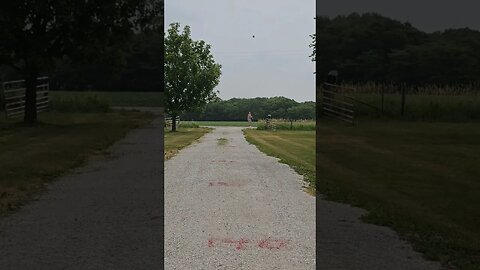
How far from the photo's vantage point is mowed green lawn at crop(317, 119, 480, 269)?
674 centimetres

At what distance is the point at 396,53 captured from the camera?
7.45 metres

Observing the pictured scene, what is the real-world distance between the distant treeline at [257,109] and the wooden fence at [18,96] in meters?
3.75

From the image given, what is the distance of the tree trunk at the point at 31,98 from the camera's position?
934cm

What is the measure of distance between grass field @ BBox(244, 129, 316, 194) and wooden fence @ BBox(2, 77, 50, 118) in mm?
3864

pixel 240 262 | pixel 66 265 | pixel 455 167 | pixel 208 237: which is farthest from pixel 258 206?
pixel 455 167

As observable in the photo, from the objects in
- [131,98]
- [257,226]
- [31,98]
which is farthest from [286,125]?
[31,98]

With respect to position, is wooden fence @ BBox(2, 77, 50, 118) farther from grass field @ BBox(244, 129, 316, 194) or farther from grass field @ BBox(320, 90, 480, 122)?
grass field @ BBox(320, 90, 480, 122)

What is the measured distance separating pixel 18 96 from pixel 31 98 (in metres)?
0.26

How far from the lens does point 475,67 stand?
8023 mm

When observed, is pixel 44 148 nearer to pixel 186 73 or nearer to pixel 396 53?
pixel 186 73

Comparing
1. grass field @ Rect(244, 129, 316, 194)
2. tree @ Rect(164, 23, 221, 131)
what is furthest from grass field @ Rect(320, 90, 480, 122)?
tree @ Rect(164, 23, 221, 131)

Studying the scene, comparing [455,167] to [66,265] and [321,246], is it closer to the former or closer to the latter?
[321,246]

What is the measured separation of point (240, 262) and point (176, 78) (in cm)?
184

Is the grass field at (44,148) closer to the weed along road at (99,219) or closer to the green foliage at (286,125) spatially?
the weed along road at (99,219)
